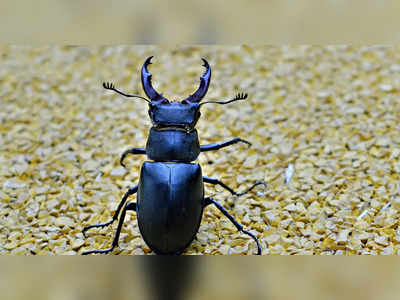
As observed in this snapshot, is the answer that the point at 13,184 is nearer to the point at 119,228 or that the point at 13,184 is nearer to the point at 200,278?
the point at 119,228

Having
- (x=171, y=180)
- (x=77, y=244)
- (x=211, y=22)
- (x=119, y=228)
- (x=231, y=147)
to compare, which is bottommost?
(x=77, y=244)

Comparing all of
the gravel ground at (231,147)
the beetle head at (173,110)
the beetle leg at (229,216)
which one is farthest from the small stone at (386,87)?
the beetle head at (173,110)

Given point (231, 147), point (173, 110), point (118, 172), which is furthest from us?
point (231, 147)

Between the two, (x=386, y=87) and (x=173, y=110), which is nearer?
(x=173, y=110)

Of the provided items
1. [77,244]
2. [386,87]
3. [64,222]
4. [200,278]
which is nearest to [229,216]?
[77,244]

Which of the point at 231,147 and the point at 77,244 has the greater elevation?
the point at 231,147

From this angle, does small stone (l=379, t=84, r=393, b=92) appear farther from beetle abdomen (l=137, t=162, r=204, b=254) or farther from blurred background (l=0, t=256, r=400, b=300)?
blurred background (l=0, t=256, r=400, b=300)

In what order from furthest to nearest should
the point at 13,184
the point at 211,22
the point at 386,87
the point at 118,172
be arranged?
the point at 386,87 → the point at 118,172 → the point at 13,184 → the point at 211,22
